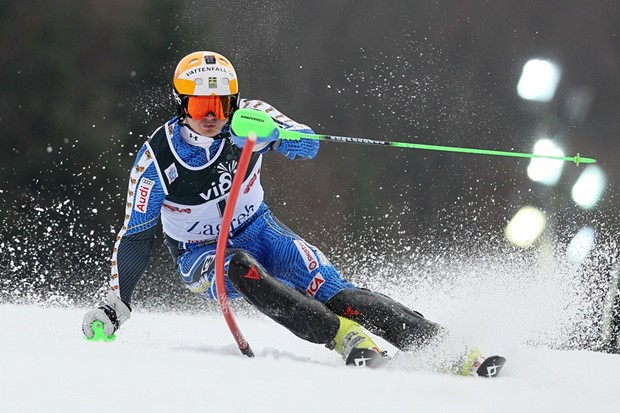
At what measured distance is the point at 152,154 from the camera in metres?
3.19

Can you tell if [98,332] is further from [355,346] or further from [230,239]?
[355,346]

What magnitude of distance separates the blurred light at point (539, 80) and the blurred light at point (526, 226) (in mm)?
1322

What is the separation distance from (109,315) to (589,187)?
712 cm

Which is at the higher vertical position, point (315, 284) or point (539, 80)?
point (315, 284)

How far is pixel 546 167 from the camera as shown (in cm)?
932

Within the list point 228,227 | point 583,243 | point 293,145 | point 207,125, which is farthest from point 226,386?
point 583,243

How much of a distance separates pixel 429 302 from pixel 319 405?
3799 millimetres

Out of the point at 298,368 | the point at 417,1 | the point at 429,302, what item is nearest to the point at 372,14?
the point at 417,1

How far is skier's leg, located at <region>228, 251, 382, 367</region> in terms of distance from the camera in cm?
284

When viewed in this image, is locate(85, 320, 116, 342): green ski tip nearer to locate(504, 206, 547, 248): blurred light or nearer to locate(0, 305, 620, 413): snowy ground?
locate(0, 305, 620, 413): snowy ground

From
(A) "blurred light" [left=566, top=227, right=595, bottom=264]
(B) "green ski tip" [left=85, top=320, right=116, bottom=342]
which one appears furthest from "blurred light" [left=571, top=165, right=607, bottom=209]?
(B) "green ski tip" [left=85, top=320, right=116, bottom=342]

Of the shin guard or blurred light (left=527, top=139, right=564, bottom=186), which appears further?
blurred light (left=527, top=139, right=564, bottom=186)

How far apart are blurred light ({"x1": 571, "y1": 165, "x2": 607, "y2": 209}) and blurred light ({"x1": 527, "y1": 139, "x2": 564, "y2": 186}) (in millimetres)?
235

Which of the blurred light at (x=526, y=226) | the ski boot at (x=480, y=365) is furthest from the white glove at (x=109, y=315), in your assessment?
the blurred light at (x=526, y=226)
